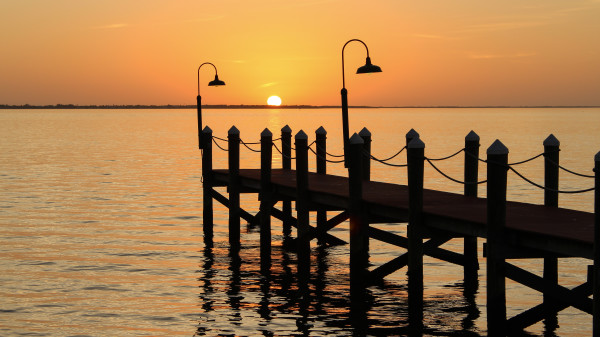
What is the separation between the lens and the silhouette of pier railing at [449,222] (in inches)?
450

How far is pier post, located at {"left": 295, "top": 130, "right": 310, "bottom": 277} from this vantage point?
17.9 meters

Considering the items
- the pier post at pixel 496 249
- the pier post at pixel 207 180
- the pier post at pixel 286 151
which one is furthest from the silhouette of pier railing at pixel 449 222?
the pier post at pixel 207 180

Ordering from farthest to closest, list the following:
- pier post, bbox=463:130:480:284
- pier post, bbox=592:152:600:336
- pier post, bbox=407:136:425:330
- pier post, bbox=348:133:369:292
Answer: pier post, bbox=463:130:480:284 → pier post, bbox=348:133:369:292 → pier post, bbox=407:136:425:330 → pier post, bbox=592:152:600:336

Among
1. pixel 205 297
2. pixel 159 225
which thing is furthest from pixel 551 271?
pixel 159 225

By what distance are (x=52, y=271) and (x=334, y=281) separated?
242 inches

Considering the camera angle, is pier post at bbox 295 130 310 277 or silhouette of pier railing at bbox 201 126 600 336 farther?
pier post at bbox 295 130 310 277

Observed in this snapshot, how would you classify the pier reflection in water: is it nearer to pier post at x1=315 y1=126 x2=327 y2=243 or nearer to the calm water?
the calm water

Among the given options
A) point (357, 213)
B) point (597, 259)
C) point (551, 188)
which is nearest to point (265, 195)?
point (357, 213)

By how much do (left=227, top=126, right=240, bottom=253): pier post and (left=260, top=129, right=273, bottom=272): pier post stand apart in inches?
69.0

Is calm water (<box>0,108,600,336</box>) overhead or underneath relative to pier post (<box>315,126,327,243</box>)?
underneath

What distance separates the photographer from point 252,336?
1386 centimetres

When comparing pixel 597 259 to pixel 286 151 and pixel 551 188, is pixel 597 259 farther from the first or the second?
pixel 286 151

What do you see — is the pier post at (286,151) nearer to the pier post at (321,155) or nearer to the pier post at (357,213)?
the pier post at (321,155)

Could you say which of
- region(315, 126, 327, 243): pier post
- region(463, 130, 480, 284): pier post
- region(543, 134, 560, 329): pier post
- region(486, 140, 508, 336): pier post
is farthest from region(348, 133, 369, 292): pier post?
region(315, 126, 327, 243): pier post
